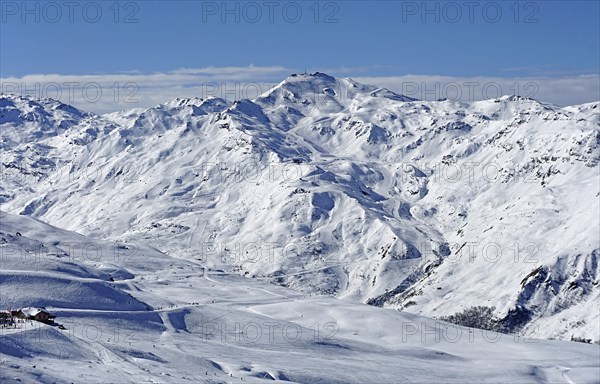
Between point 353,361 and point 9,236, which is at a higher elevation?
point 9,236

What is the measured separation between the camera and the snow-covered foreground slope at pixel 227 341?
78.9 meters

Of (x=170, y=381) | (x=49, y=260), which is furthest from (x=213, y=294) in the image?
(x=170, y=381)

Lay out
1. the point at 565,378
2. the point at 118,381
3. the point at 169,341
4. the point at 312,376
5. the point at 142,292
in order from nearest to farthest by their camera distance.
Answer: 1. the point at 118,381
2. the point at 312,376
3. the point at 169,341
4. the point at 565,378
5. the point at 142,292

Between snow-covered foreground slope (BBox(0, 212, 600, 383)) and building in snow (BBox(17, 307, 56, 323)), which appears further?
building in snow (BBox(17, 307, 56, 323))

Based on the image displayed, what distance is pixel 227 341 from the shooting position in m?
113

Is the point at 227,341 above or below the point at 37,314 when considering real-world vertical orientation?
below

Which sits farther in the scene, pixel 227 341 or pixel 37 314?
pixel 227 341

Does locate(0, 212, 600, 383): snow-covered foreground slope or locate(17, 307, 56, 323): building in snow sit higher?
locate(17, 307, 56, 323): building in snow

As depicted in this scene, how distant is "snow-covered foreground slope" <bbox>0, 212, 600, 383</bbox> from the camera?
78938mm

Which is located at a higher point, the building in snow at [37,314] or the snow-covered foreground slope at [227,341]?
the building in snow at [37,314]

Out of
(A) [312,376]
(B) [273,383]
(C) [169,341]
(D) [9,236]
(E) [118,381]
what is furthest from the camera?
(D) [9,236]

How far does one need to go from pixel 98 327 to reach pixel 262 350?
23359 mm

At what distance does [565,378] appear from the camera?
112875 mm

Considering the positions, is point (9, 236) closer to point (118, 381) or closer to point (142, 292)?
point (142, 292)
